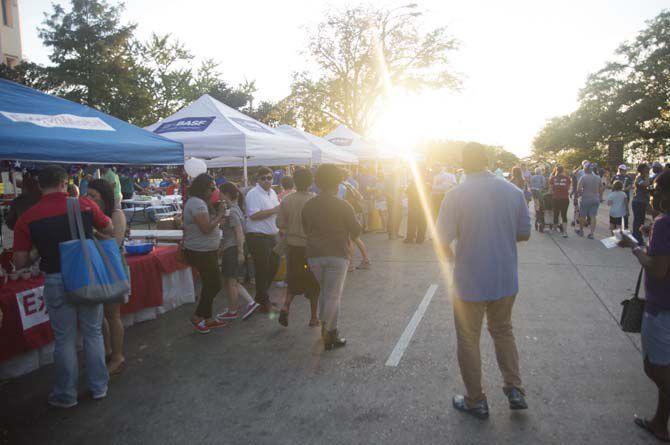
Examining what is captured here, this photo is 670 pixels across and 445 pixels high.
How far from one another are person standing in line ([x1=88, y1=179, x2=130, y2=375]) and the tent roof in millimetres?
3381

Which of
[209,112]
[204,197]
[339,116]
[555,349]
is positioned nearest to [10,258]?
[204,197]

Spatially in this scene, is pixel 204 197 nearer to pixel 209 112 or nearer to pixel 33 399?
pixel 33 399

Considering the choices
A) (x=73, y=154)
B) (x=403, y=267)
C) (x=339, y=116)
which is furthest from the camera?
(x=339, y=116)

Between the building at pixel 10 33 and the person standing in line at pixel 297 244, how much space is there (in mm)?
37629

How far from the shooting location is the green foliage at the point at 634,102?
43156 mm

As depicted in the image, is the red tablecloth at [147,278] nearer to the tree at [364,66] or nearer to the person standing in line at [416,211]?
the person standing in line at [416,211]

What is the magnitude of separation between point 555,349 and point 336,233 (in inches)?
97.4

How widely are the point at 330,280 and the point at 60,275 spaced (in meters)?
2.33

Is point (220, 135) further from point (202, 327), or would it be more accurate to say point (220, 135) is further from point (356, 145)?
point (356, 145)

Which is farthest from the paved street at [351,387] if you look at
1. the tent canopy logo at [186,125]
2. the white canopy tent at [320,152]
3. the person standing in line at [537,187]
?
the person standing in line at [537,187]

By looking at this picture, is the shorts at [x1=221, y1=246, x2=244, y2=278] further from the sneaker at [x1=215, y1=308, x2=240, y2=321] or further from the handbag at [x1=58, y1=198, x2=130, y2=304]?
the handbag at [x1=58, y1=198, x2=130, y2=304]

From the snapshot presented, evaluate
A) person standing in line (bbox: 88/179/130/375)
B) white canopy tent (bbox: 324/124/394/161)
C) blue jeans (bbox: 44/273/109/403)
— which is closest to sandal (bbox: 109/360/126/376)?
person standing in line (bbox: 88/179/130/375)

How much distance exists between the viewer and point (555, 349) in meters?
4.50

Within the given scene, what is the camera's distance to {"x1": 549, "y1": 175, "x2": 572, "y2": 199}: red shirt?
11766 mm
